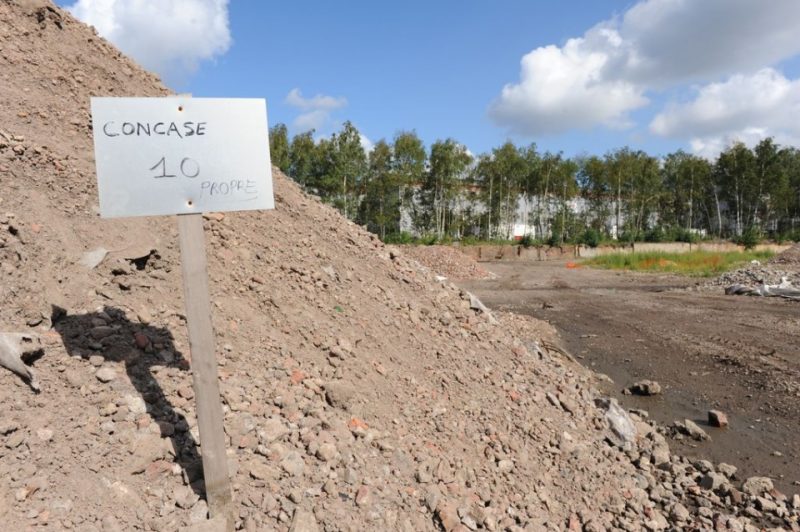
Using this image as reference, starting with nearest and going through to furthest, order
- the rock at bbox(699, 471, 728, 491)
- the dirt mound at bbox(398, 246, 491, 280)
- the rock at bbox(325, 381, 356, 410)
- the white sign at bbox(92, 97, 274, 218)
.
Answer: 1. the white sign at bbox(92, 97, 274, 218)
2. the rock at bbox(325, 381, 356, 410)
3. the rock at bbox(699, 471, 728, 491)
4. the dirt mound at bbox(398, 246, 491, 280)

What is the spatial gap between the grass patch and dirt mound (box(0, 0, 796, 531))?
17607 millimetres

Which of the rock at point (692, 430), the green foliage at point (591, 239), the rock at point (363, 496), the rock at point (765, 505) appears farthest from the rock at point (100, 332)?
the green foliage at point (591, 239)

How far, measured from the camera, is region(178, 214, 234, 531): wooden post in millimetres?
1907

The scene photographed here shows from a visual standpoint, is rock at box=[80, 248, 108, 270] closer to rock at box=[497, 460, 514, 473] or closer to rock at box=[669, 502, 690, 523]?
rock at box=[497, 460, 514, 473]

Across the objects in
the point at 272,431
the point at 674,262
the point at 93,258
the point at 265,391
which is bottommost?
the point at 674,262

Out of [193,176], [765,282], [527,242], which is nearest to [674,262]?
[765,282]

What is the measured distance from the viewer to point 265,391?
8.53ft

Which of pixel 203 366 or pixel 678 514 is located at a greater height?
pixel 203 366

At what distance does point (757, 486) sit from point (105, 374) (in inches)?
157

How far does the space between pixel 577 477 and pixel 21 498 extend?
2735 mm

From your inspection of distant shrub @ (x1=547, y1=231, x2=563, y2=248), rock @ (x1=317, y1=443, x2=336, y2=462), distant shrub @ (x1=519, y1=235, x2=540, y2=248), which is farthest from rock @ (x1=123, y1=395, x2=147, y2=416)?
distant shrub @ (x1=547, y1=231, x2=563, y2=248)

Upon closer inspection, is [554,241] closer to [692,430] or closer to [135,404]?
[692,430]

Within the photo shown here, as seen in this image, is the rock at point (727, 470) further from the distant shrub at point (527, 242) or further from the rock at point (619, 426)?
→ the distant shrub at point (527, 242)

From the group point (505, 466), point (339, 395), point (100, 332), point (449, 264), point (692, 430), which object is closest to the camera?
point (100, 332)
